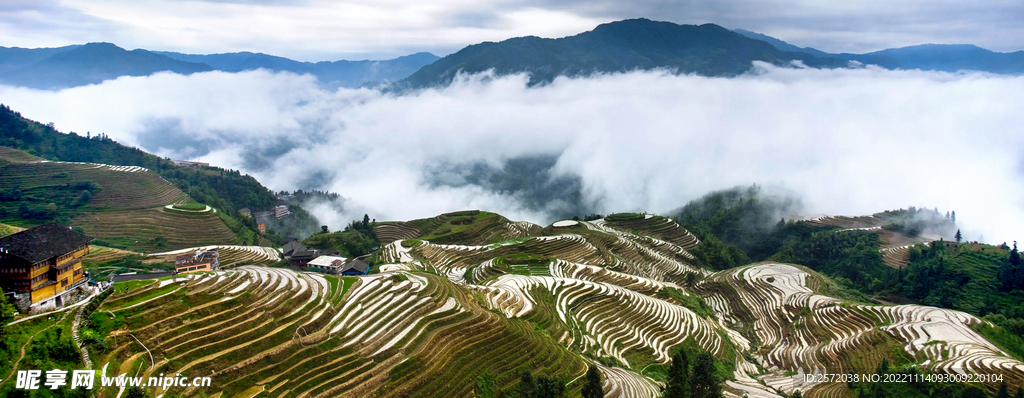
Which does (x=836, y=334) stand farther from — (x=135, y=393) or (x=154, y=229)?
(x=154, y=229)

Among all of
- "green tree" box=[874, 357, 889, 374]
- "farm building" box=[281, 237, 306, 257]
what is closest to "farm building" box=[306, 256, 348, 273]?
"farm building" box=[281, 237, 306, 257]

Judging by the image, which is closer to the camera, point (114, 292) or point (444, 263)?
point (114, 292)

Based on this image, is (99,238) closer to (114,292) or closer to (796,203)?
(114,292)

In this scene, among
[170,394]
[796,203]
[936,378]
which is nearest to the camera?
[170,394]

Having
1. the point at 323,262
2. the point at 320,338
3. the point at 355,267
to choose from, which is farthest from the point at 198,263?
the point at 320,338

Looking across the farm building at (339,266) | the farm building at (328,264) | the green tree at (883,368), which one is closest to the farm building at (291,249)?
the farm building at (328,264)

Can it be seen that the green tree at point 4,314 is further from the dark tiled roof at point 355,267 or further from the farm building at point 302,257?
the farm building at point 302,257

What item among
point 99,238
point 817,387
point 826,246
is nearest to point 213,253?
point 99,238
